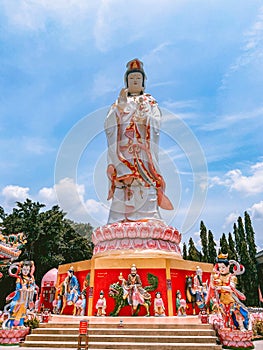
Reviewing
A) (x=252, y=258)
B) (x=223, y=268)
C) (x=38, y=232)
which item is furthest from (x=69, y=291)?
(x=252, y=258)

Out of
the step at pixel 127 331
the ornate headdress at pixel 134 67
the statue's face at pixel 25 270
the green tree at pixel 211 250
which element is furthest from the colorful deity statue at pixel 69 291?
the green tree at pixel 211 250

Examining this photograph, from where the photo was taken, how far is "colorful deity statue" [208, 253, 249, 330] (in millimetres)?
8531

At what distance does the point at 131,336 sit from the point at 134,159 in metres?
9.17

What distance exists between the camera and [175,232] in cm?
1518

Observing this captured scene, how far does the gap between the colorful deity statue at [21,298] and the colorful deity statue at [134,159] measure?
583 cm

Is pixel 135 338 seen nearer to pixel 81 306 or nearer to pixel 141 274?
pixel 141 274

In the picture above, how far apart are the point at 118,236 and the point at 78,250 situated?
17.1 meters

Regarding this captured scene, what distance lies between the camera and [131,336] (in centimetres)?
872

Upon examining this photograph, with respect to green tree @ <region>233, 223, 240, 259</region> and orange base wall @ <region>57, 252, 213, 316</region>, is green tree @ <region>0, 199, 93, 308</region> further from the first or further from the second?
green tree @ <region>233, 223, 240, 259</region>

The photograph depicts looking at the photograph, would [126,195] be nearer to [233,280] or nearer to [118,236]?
[118,236]

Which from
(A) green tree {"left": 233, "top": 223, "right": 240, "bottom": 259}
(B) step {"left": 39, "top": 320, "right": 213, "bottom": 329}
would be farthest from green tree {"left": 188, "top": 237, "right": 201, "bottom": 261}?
(B) step {"left": 39, "top": 320, "right": 213, "bottom": 329}

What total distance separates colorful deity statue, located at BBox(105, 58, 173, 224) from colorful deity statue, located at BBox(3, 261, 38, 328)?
19.1ft

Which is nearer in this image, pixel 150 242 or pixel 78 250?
pixel 150 242

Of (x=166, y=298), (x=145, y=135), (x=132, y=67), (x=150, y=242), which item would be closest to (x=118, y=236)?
(x=150, y=242)
